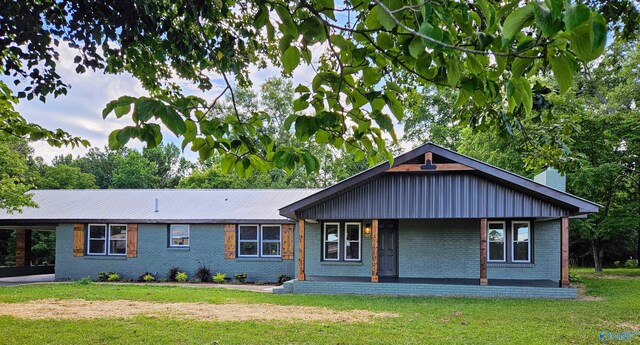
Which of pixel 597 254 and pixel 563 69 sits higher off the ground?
pixel 563 69

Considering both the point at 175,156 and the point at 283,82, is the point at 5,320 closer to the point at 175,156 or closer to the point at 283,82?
the point at 283,82

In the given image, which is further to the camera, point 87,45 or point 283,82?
point 283,82

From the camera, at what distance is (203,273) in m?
17.5

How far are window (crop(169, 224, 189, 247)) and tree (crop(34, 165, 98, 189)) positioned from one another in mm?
17856

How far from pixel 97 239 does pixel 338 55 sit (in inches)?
728

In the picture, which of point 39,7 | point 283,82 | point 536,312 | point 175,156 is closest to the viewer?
point 39,7

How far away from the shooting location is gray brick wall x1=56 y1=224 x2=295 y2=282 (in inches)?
695

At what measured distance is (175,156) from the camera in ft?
153

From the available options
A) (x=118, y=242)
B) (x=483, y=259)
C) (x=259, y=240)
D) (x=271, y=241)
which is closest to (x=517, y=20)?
(x=483, y=259)

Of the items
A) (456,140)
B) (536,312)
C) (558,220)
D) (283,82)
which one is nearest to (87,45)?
(536,312)

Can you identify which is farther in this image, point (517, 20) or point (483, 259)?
point (483, 259)

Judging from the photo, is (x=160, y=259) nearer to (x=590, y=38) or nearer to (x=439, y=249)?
(x=439, y=249)

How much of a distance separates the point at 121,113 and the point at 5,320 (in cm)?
942

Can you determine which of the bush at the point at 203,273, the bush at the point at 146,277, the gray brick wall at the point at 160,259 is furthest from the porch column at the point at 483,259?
the bush at the point at 146,277
